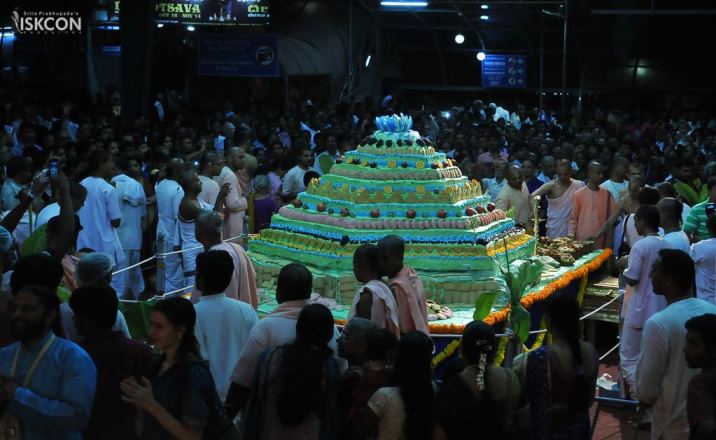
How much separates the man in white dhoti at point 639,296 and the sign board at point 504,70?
22.4m

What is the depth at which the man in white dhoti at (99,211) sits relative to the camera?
41.9 ft

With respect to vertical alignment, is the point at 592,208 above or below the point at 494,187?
below

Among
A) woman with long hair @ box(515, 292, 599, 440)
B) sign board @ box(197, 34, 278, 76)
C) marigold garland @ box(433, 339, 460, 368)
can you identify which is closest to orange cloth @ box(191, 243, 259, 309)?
marigold garland @ box(433, 339, 460, 368)

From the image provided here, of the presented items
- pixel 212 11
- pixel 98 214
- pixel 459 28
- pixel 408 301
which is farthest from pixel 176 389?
pixel 459 28

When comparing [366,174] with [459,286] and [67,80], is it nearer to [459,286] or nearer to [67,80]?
[459,286]

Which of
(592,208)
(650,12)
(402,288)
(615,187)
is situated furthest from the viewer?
(650,12)

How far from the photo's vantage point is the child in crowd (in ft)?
27.0

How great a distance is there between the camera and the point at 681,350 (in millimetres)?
7152

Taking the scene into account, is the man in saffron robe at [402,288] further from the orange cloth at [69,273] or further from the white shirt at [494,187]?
the white shirt at [494,187]

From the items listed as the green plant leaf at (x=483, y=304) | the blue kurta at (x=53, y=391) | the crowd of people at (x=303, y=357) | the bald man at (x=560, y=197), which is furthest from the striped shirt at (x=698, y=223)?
the blue kurta at (x=53, y=391)

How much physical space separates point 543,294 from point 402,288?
3824 millimetres

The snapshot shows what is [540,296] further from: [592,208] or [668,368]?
[668,368]

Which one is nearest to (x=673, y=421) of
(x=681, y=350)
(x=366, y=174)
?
(x=681, y=350)

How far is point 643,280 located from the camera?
33.4 ft
